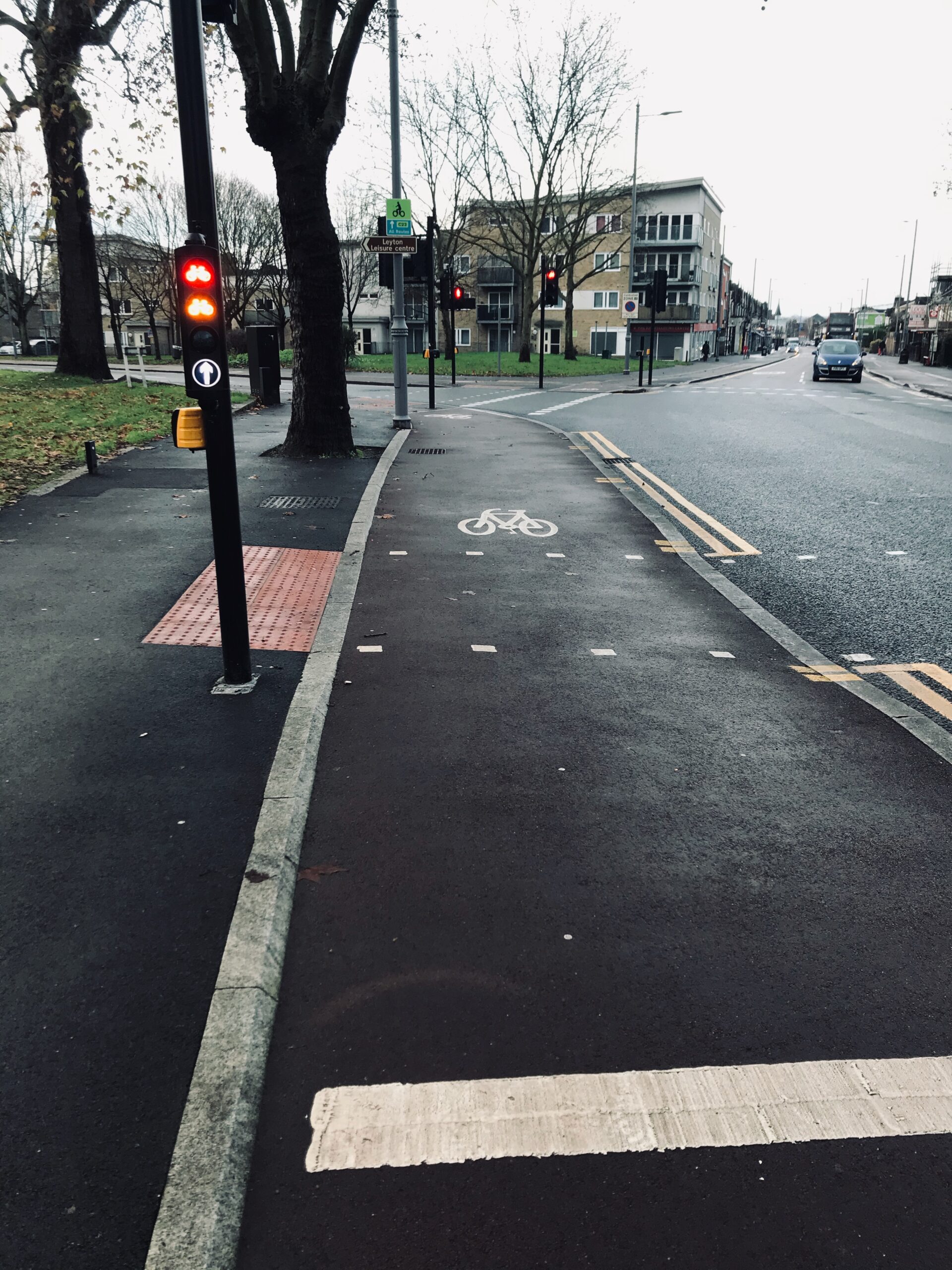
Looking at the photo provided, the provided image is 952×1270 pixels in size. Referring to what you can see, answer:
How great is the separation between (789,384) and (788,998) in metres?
38.4

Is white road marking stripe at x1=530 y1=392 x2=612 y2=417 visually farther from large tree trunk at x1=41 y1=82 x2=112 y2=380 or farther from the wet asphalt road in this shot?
large tree trunk at x1=41 y1=82 x2=112 y2=380

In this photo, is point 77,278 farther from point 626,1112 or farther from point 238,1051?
point 626,1112

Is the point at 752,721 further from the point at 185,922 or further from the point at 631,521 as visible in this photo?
the point at 631,521

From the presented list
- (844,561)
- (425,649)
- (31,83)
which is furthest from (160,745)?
(31,83)

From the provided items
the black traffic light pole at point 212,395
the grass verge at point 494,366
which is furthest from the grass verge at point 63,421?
the grass verge at point 494,366

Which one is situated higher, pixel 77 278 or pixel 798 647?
pixel 77 278

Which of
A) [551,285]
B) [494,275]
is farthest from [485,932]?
[494,275]

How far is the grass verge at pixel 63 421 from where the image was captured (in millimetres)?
11172

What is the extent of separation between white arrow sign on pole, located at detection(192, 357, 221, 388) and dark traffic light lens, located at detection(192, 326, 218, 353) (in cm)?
4

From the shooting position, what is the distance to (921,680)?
558cm

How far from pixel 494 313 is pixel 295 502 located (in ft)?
254

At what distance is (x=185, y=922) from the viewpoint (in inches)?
124

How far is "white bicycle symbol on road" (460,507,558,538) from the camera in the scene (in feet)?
30.3

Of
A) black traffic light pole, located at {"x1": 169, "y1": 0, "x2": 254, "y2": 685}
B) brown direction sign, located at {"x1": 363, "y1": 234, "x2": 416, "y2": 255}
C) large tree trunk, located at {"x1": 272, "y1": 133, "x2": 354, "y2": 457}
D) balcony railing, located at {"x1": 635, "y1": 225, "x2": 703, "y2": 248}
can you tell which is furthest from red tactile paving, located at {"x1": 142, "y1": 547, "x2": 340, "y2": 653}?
balcony railing, located at {"x1": 635, "y1": 225, "x2": 703, "y2": 248}
